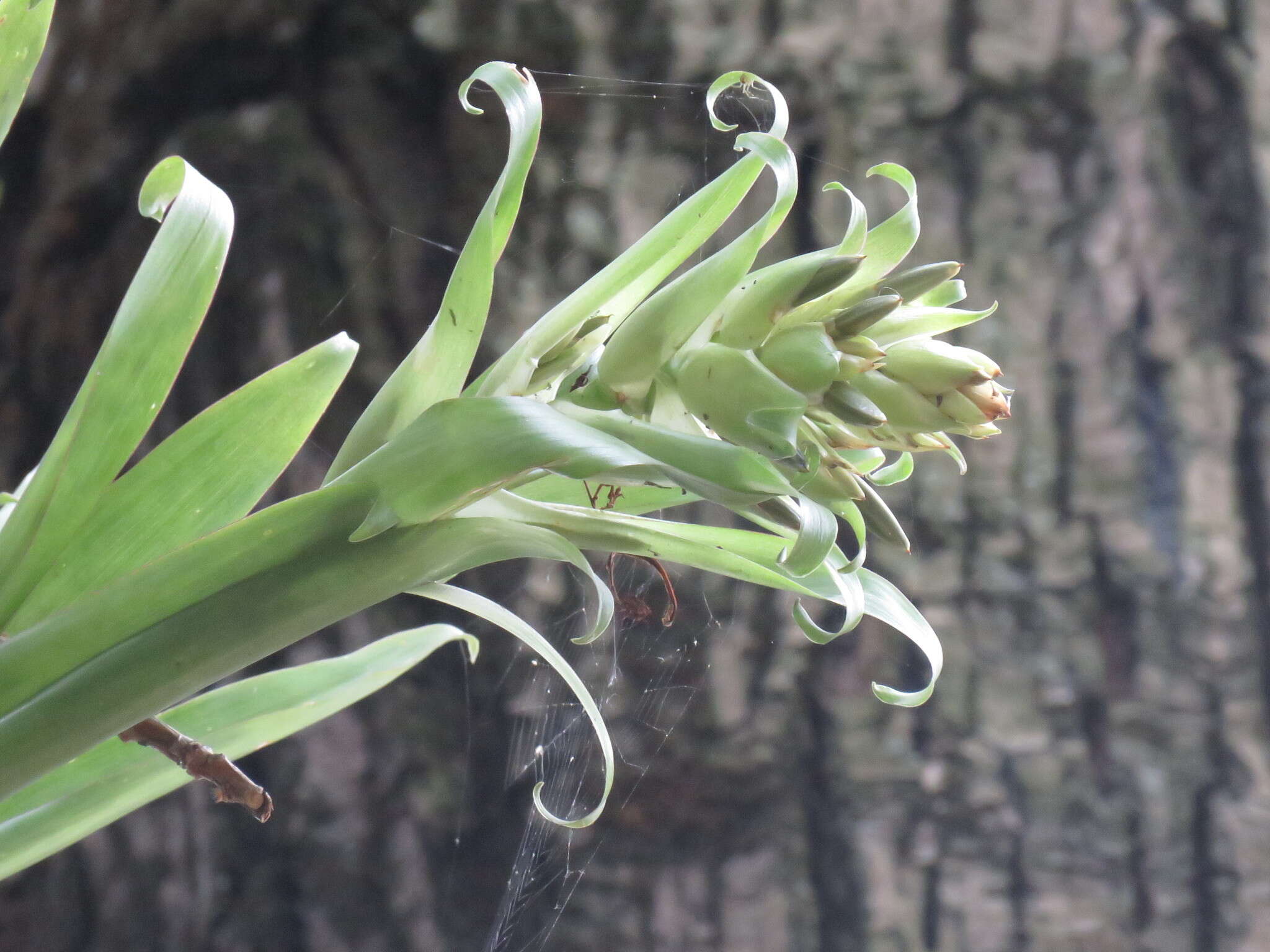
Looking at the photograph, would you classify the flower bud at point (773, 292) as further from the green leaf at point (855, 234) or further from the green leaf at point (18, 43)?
the green leaf at point (18, 43)

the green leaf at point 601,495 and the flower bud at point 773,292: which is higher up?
the flower bud at point 773,292

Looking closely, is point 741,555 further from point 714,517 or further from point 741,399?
point 714,517

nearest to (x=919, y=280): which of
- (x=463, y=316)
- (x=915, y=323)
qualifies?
(x=915, y=323)

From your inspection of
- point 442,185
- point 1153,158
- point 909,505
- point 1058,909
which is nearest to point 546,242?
point 442,185

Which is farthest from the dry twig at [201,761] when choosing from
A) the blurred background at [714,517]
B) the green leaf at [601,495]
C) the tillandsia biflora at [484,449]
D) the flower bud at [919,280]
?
the blurred background at [714,517]

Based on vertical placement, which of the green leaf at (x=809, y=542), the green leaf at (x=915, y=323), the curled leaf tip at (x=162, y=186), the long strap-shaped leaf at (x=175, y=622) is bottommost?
the long strap-shaped leaf at (x=175, y=622)

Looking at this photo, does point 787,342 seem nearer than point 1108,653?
Yes

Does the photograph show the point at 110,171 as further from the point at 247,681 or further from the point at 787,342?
the point at 787,342
